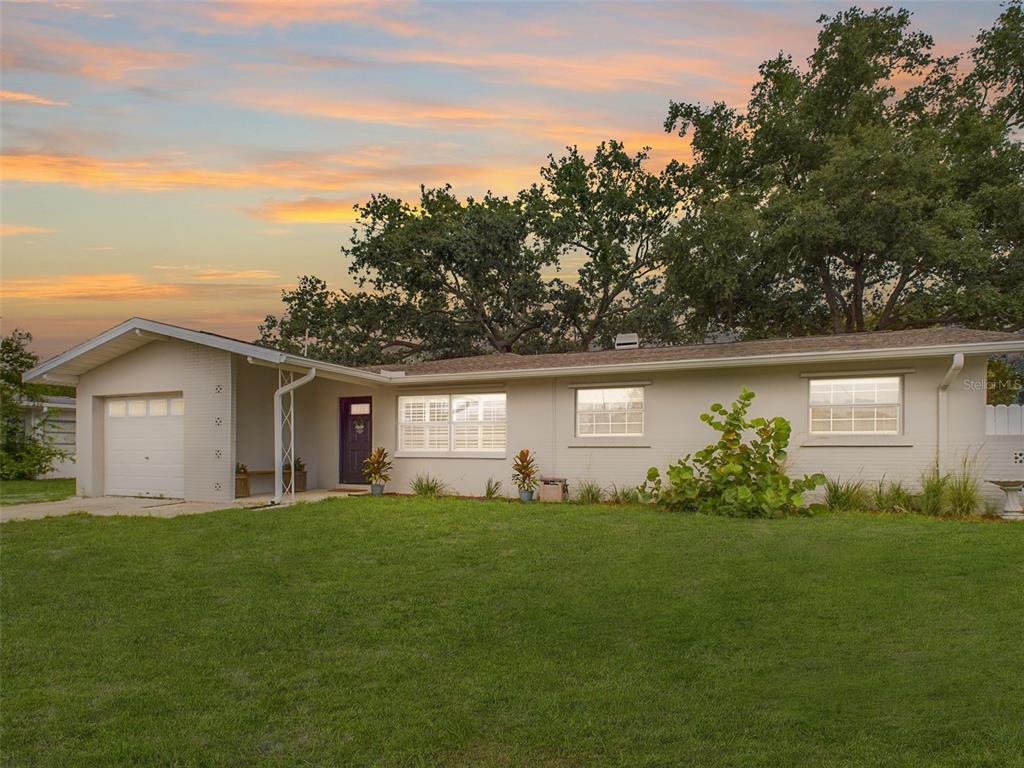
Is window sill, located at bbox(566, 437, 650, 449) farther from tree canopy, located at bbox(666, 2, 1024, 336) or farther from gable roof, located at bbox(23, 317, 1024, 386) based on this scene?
tree canopy, located at bbox(666, 2, 1024, 336)

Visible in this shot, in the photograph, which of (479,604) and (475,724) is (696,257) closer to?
(479,604)

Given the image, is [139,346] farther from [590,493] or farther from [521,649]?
[521,649]

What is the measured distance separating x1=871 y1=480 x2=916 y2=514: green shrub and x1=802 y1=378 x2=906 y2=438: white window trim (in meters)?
0.86

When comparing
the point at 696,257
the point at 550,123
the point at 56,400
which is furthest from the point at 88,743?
the point at 56,400

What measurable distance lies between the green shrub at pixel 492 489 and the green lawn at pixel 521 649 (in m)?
5.39

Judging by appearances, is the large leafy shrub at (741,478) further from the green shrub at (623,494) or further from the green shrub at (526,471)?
the green shrub at (526,471)

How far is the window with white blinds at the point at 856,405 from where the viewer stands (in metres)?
13.2

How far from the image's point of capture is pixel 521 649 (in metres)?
5.78

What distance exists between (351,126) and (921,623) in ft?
41.0

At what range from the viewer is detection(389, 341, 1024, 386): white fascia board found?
39.9 feet

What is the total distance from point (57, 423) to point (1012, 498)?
2715cm

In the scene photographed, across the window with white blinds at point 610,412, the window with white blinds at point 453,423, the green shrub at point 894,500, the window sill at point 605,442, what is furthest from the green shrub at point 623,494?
the green shrub at point 894,500

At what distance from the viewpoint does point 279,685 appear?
4992mm

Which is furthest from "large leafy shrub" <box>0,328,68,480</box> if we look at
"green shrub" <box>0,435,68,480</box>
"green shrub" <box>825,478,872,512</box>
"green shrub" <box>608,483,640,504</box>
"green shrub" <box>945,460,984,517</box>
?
"green shrub" <box>945,460,984,517</box>
